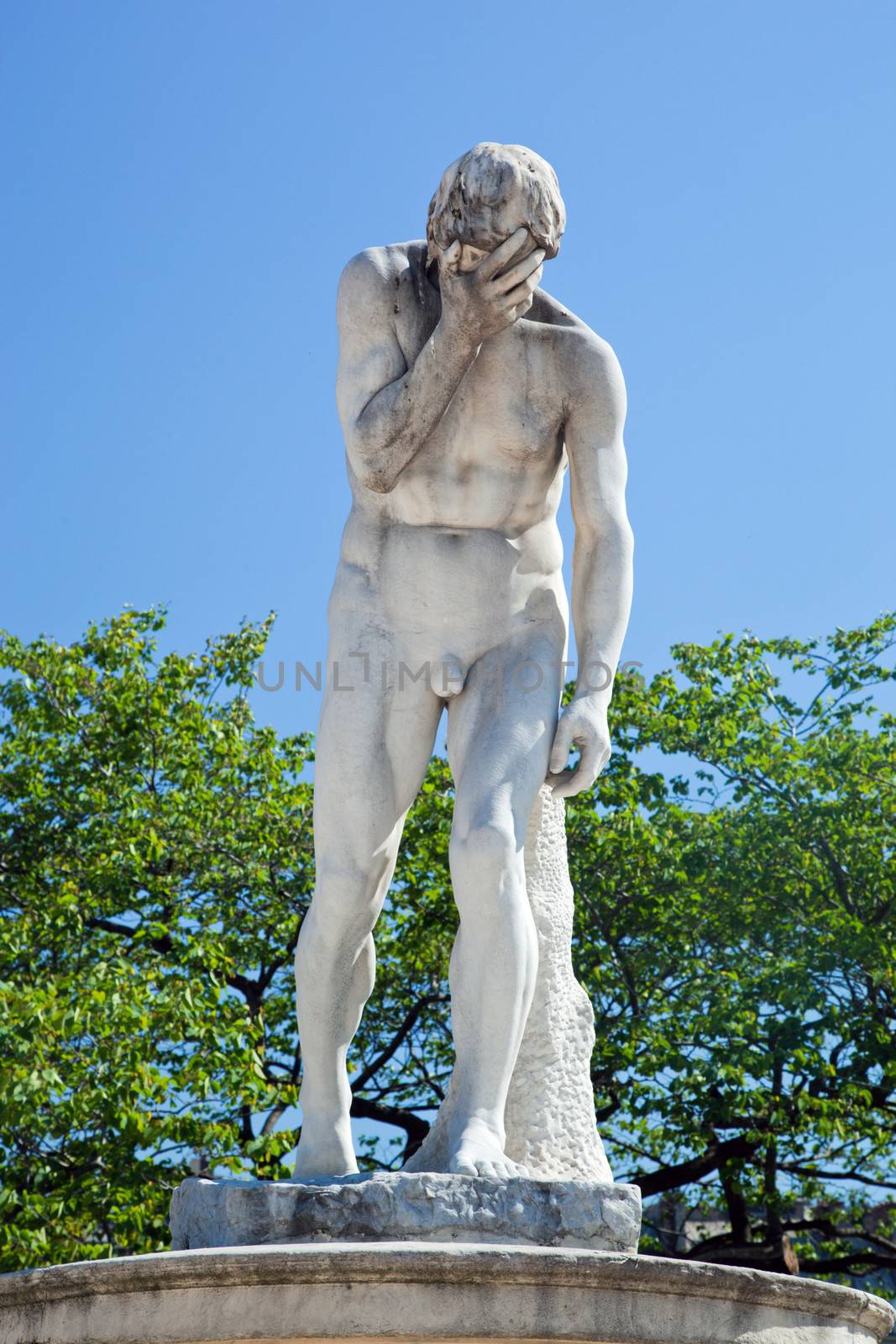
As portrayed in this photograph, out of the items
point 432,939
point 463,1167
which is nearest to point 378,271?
point 463,1167

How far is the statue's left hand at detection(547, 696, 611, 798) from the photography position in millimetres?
5188

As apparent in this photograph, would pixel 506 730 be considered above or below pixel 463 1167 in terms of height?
above

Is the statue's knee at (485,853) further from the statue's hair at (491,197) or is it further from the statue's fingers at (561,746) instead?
the statue's hair at (491,197)

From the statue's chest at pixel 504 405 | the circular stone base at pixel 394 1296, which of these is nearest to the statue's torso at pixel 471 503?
the statue's chest at pixel 504 405

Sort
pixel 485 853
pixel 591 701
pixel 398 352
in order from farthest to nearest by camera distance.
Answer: pixel 398 352 < pixel 591 701 < pixel 485 853

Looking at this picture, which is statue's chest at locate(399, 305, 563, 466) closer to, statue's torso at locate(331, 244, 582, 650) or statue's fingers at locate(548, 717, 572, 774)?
statue's torso at locate(331, 244, 582, 650)

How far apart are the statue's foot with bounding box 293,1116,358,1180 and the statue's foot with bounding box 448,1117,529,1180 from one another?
1.51 feet

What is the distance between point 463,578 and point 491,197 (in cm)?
116

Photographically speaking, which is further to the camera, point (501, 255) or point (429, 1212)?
point (501, 255)

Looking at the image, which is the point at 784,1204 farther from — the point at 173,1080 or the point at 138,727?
the point at 138,727

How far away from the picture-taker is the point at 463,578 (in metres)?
5.37

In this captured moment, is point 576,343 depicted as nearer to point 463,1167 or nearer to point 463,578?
point 463,578

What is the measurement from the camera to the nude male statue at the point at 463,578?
5.09 meters

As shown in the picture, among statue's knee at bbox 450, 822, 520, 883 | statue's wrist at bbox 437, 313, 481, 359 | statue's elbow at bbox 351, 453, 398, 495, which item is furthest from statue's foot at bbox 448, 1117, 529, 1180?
statue's wrist at bbox 437, 313, 481, 359
